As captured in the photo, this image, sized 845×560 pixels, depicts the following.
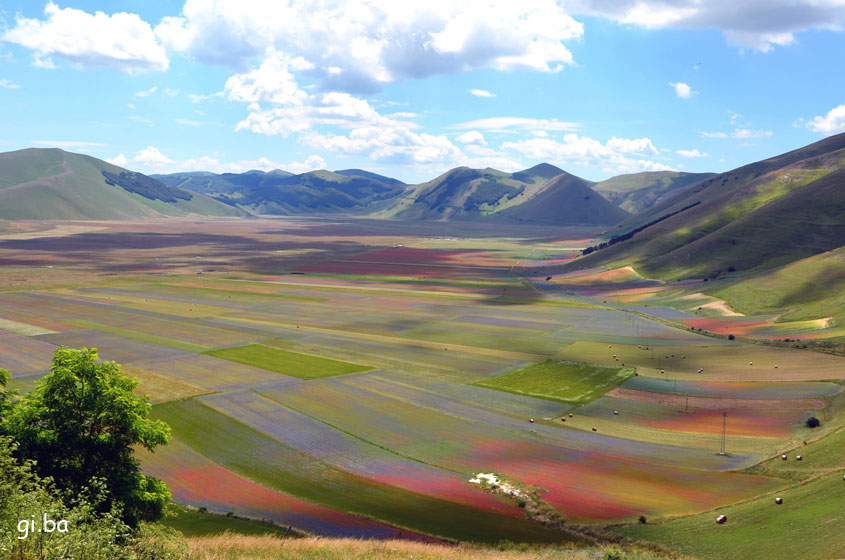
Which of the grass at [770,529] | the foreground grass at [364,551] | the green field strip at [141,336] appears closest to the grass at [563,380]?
the grass at [770,529]

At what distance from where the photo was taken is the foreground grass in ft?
110

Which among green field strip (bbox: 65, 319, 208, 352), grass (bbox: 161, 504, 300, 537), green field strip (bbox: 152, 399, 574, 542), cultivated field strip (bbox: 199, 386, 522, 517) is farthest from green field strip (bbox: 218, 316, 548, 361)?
grass (bbox: 161, 504, 300, 537)

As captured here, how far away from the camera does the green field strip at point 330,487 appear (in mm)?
43750

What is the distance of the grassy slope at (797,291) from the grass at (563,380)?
61341 millimetres

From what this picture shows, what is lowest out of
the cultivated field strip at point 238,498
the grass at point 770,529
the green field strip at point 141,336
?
the cultivated field strip at point 238,498

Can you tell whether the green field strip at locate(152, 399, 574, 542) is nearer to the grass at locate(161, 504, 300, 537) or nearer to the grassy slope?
the grass at locate(161, 504, 300, 537)

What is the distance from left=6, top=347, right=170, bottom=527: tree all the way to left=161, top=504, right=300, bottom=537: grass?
7254 millimetres

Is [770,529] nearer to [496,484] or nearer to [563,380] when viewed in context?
[496,484]

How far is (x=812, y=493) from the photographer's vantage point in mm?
45844

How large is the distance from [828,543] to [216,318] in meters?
122

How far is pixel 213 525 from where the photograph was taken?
42.9m

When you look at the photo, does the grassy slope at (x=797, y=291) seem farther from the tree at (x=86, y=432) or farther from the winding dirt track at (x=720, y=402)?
the tree at (x=86, y=432)

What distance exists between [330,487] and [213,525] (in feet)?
35.4

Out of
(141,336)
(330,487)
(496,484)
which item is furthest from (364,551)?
(141,336)
